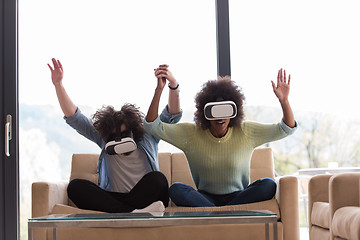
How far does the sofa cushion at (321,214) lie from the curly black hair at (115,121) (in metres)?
1.08

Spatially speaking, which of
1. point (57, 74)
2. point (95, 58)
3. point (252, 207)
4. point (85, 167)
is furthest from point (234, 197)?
point (95, 58)

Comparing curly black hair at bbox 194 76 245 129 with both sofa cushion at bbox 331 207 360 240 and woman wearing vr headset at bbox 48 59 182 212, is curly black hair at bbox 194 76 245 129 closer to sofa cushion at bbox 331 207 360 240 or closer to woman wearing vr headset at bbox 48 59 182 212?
woman wearing vr headset at bbox 48 59 182 212

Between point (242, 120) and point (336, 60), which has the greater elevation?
point (336, 60)

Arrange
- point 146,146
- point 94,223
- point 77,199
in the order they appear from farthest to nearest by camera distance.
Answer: point 146,146 → point 77,199 → point 94,223

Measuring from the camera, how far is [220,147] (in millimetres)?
2949

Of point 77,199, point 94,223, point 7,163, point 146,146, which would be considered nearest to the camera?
point 94,223

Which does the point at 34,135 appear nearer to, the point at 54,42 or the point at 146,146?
the point at 54,42

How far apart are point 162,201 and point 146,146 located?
1.31 feet

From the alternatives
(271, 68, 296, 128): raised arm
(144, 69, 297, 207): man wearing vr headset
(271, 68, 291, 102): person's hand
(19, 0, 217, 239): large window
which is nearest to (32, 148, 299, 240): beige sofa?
(144, 69, 297, 207): man wearing vr headset

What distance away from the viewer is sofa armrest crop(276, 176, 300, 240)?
2.69 metres

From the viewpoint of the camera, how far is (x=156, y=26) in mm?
3945

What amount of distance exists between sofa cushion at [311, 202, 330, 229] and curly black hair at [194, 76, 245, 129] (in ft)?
2.08

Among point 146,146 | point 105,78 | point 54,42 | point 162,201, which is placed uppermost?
point 54,42

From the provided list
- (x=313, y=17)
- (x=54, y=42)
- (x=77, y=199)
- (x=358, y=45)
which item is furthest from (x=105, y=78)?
(x=358, y=45)
